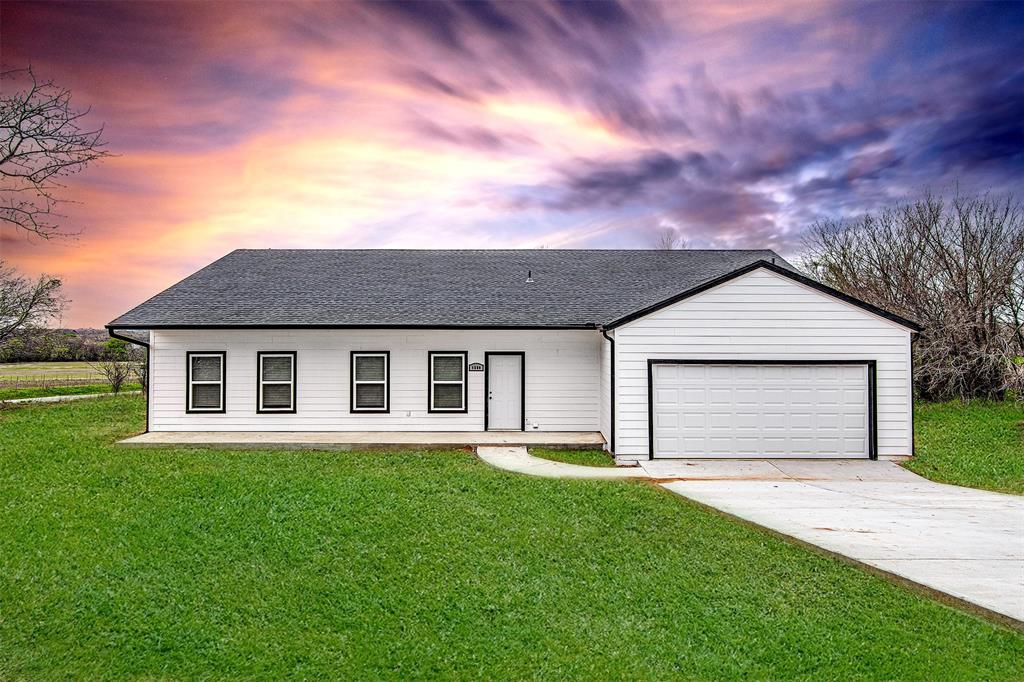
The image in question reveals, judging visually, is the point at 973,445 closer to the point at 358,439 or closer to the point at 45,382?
the point at 358,439

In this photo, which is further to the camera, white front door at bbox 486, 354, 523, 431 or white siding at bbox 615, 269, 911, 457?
white front door at bbox 486, 354, 523, 431

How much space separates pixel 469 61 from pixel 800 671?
42.1ft

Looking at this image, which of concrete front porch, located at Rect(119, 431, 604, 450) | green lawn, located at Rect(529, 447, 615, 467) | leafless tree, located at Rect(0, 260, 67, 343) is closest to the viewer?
green lawn, located at Rect(529, 447, 615, 467)

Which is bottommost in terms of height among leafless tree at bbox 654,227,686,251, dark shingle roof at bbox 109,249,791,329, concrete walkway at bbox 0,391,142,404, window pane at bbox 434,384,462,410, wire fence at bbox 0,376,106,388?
concrete walkway at bbox 0,391,142,404

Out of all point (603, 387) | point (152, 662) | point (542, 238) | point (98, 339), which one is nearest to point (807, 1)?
point (603, 387)

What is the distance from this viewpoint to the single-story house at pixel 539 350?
1134 cm

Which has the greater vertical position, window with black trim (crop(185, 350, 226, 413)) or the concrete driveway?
window with black trim (crop(185, 350, 226, 413))

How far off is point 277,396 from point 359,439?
8.52 feet

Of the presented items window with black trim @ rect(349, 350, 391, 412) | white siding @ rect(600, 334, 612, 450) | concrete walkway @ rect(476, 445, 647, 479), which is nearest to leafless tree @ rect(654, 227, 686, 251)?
white siding @ rect(600, 334, 612, 450)

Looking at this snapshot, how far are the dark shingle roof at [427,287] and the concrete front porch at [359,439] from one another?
8.40ft

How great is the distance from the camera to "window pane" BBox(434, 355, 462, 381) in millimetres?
13453

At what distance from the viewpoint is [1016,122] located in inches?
650

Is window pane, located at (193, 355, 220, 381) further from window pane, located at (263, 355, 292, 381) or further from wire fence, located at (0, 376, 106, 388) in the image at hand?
wire fence, located at (0, 376, 106, 388)

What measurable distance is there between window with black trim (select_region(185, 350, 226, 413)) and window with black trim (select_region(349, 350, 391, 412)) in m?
3.16
